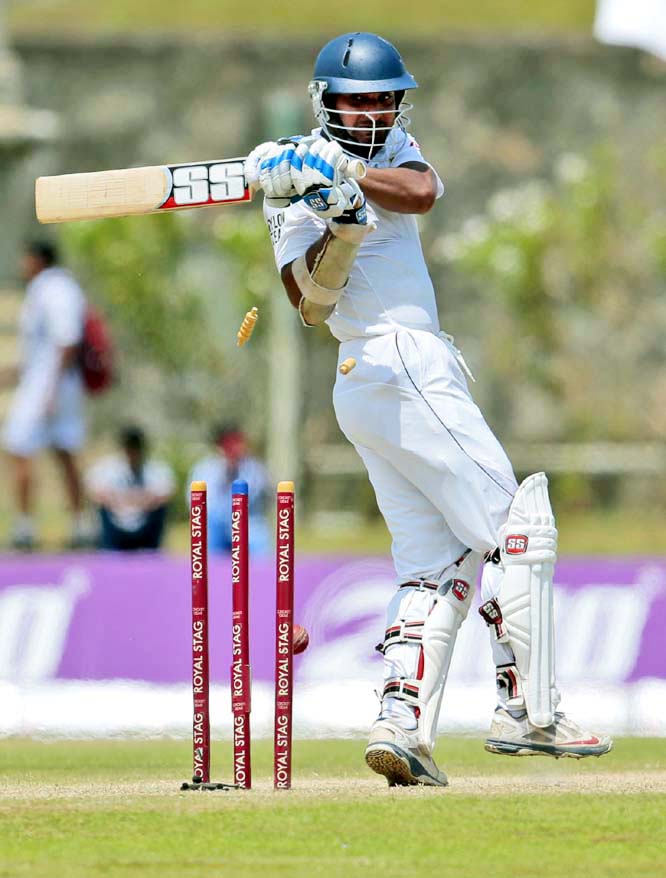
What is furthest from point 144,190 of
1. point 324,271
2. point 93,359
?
point 93,359

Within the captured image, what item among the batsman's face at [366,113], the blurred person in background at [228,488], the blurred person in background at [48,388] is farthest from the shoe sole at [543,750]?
the blurred person in background at [48,388]

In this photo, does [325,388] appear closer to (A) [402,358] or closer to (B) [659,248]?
(B) [659,248]

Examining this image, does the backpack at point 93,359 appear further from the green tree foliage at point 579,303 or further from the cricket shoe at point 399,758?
the green tree foliage at point 579,303

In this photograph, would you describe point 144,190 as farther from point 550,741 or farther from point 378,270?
point 550,741

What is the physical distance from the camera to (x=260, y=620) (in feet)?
30.1

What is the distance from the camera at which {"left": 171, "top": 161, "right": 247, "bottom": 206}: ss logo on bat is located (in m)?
5.06

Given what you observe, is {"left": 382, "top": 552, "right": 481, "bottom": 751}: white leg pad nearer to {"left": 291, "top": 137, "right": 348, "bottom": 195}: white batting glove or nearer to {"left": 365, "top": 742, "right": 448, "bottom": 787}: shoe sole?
{"left": 365, "top": 742, "right": 448, "bottom": 787}: shoe sole

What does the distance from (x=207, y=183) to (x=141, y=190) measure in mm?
177

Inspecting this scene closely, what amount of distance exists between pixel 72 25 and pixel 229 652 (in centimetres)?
1415

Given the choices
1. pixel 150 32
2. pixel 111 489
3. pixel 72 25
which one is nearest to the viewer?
pixel 111 489

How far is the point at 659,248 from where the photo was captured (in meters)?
18.8

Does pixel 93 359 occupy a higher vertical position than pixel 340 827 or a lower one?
higher

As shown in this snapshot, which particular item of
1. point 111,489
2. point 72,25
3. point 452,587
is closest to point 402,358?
point 452,587

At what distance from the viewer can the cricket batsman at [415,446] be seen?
5.22m
